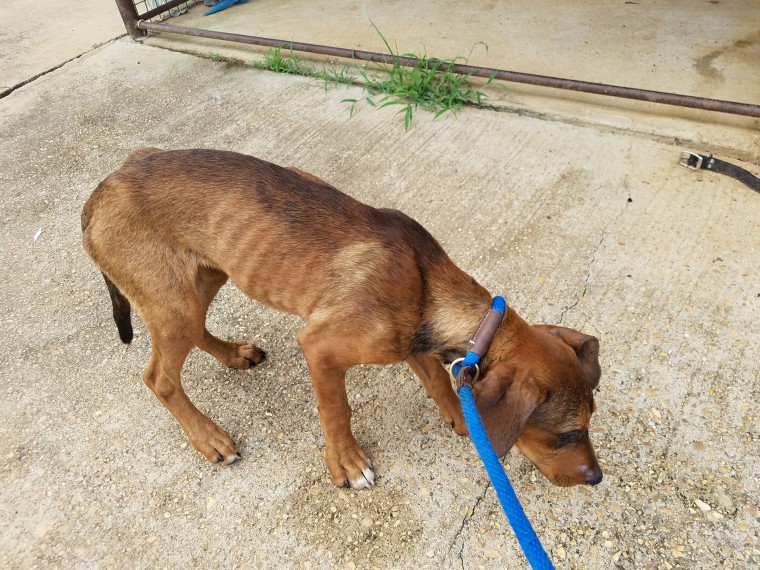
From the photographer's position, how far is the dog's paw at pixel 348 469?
267 cm

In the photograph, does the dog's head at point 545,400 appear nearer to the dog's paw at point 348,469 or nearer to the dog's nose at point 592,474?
the dog's nose at point 592,474

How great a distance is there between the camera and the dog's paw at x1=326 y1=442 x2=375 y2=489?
267cm

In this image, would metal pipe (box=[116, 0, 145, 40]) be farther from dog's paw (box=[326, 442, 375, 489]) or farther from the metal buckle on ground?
dog's paw (box=[326, 442, 375, 489])

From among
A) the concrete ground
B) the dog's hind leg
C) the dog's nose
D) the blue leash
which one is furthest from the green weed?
the blue leash

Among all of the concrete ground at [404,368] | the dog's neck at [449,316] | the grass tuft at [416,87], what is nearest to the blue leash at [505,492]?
the dog's neck at [449,316]

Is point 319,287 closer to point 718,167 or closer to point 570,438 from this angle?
point 570,438

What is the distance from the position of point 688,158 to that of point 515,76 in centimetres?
138

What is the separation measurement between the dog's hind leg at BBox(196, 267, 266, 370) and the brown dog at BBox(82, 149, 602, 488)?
0.08 feet

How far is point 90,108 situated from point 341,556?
4.71 metres

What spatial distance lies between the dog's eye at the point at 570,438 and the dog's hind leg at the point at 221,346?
1.65m

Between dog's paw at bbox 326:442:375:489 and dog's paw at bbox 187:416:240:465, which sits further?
dog's paw at bbox 187:416:240:465

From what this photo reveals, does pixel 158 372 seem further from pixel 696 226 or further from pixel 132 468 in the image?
pixel 696 226

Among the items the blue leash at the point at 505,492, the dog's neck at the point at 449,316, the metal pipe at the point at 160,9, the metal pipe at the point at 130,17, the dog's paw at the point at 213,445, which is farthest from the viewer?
the metal pipe at the point at 160,9

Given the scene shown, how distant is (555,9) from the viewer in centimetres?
598
